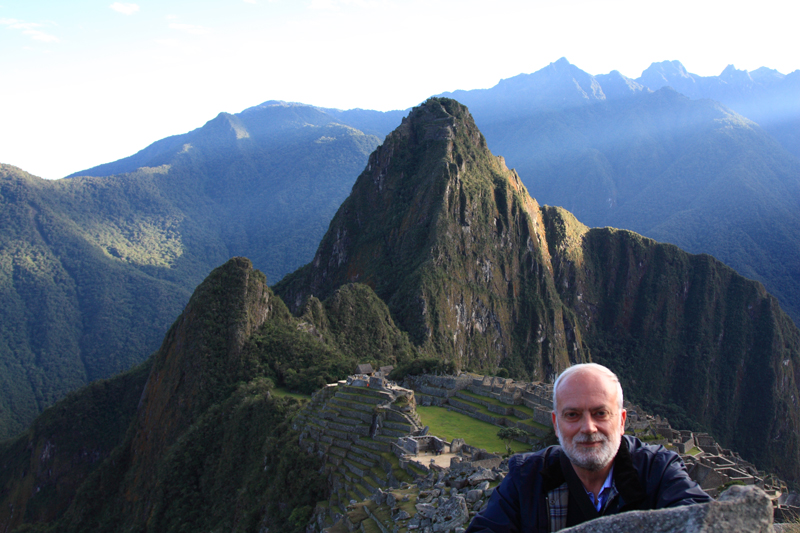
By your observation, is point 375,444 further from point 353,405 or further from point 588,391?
point 588,391

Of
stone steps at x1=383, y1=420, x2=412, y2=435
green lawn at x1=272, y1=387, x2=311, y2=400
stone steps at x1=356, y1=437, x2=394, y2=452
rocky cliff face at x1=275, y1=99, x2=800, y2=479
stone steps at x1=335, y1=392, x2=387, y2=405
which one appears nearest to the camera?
stone steps at x1=356, y1=437, x2=394, y2=452

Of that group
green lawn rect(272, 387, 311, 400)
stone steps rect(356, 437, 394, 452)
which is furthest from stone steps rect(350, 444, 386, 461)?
green lawn rect(272, 387, 311, 400)

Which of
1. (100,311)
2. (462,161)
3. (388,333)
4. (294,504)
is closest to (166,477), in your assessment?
(294,504)

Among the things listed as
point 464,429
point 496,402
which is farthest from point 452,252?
point 464,429

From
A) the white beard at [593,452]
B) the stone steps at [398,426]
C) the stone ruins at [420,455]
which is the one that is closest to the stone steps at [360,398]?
the stone ruins at [420,455]

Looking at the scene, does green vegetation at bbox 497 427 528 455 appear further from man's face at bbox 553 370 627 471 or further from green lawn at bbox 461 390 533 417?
man's face at bbox 553 370 627 471

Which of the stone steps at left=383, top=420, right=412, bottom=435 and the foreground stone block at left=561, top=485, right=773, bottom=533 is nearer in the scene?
the foreground stone block at left=561, top=485, right=773, bottom=533

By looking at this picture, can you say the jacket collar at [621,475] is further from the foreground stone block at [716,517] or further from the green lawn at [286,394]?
the green lawn at [286,394]
